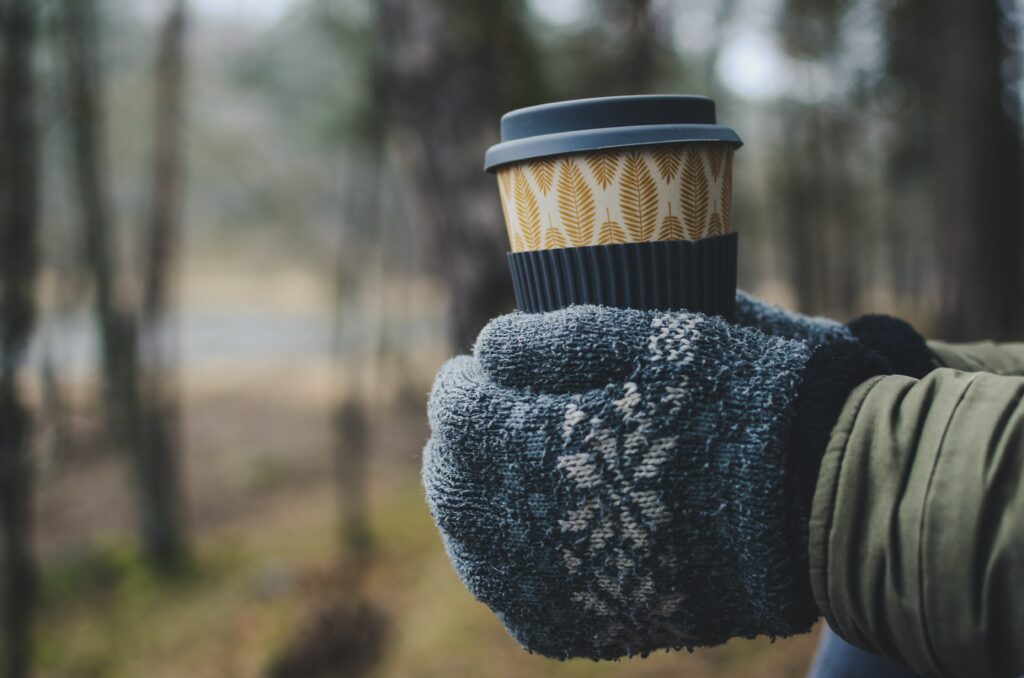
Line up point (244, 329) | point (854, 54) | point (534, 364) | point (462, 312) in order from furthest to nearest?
point (244, 329) < point (854, 54) < point (462, 312) < point (534, 364)

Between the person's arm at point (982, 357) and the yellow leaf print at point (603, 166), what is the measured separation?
0.61 m

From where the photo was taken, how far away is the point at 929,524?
75 centimetres

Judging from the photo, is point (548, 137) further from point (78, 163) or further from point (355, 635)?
point (78, 163)

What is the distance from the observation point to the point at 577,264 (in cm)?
107

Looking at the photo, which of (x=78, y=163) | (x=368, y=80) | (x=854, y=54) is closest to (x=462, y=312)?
(x=78, y=163)

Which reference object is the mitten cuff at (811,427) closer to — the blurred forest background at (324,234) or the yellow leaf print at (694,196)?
the yellow leaf print at (694,196)

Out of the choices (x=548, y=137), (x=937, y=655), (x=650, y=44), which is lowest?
(x=937, y=655)

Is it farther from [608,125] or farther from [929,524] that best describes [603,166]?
[929,524]

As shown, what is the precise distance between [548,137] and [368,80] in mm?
9530

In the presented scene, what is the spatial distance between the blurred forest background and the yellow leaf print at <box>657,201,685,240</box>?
57 centimetres

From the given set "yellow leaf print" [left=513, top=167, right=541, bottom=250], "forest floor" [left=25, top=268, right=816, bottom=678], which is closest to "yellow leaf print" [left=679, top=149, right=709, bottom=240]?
"yellow leaf print" [left=513, top=167, right=541, bottom=250]

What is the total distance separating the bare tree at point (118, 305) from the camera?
25.0 feet

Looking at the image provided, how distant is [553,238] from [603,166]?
13 centimetres

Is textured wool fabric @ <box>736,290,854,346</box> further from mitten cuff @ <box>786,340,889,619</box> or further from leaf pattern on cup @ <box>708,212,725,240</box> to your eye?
mitten cuff @ <box>786,340,889,619</box>
